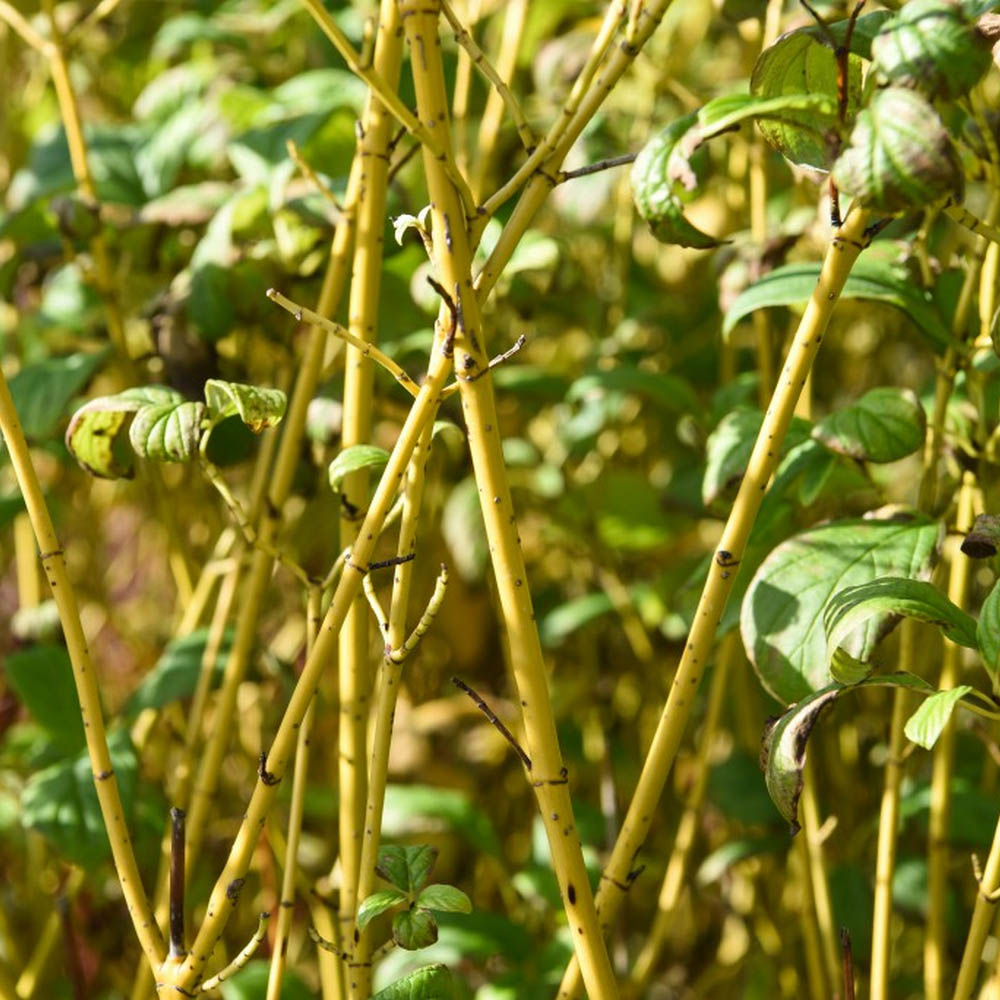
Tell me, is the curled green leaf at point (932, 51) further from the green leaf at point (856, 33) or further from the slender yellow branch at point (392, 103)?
the slender yellow branch at point (392, 103)

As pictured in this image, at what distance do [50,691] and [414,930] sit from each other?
0.51 m

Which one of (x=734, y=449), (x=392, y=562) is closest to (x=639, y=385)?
(x=734, y=449)

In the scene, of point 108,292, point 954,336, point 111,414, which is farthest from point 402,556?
point 108,292

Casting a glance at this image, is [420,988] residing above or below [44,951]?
above

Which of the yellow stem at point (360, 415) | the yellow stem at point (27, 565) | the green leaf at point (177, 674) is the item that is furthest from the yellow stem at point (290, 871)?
the yellow stem at point (27, 565)

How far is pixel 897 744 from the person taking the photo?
67 cm

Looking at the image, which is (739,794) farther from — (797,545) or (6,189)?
(6,189)

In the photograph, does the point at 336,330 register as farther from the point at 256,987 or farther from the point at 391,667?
the point at 256,987

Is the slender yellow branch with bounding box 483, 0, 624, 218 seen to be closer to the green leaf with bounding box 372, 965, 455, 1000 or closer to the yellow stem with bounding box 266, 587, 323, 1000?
the yellow stem with bounding box 266, 587, 323, 1000

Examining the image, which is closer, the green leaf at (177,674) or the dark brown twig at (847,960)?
the dark brown twig at (847,960)

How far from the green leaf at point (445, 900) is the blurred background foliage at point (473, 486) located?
250mm

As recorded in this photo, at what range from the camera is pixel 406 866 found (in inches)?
22.6

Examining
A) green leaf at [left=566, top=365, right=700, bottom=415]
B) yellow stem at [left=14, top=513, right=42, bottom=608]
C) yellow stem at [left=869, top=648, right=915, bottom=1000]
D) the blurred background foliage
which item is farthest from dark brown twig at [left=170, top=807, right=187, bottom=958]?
yellow stem at [left=14, top=513, right=42, bottom=608]

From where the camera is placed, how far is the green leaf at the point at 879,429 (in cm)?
65
